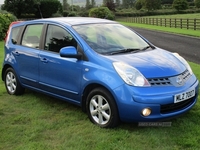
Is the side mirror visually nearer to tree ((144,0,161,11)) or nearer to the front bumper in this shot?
the front bumper

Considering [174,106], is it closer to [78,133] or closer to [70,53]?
[78,133]

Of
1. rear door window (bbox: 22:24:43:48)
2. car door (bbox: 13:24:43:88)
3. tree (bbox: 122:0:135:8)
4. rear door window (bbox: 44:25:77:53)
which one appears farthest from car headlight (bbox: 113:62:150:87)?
tree (bbox: 122:0:135:8)

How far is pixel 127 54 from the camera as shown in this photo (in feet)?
15.5

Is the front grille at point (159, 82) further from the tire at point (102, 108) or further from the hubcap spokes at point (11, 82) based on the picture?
the hubcap spokes at point (11, 82)

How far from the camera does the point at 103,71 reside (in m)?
4.36

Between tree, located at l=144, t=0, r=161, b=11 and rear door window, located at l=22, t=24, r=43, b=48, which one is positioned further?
tree, located at l=144, t=0, r=161, b=11

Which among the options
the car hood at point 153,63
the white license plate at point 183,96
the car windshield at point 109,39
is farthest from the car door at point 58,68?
the white license plate at point 183,96

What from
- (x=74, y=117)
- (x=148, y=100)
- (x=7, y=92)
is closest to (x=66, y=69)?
(x=74, y=117)

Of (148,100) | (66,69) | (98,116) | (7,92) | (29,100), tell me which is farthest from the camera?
(7,92)

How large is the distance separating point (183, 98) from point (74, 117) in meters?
1.75

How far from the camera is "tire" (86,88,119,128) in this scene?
4230 mm

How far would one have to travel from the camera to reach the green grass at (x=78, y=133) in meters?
3.90

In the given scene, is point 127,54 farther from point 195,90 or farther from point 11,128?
point 11,128

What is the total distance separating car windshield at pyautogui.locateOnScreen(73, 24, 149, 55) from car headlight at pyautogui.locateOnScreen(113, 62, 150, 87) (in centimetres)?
54
